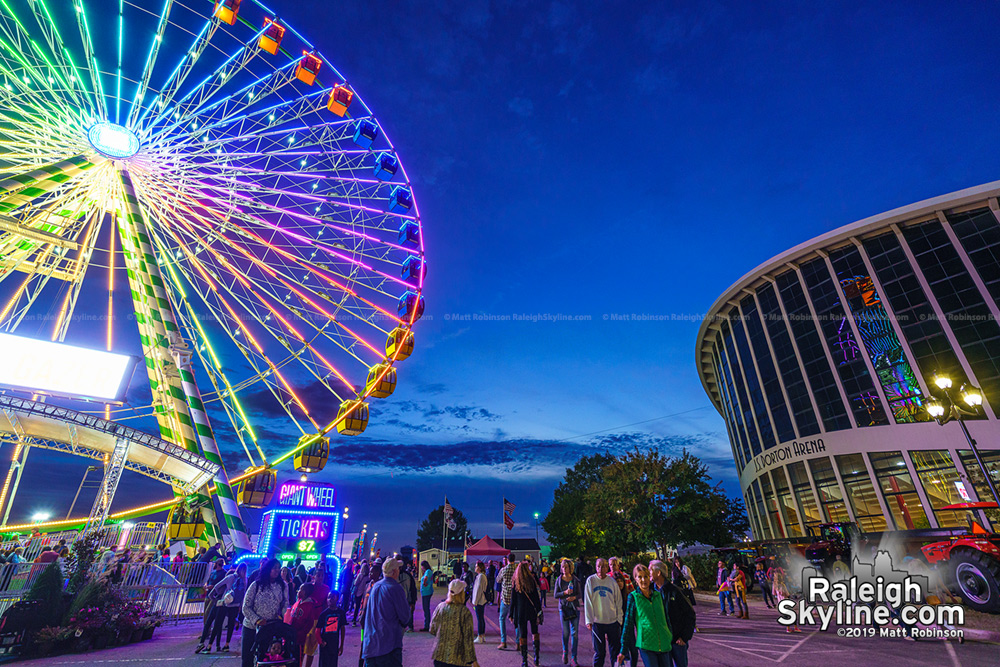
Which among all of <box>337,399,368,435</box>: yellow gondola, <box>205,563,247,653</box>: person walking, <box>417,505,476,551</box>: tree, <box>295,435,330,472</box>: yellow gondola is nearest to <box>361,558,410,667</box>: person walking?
<box>205,563,247,653</box>: person walking

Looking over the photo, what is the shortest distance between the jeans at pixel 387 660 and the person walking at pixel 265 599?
1.94 meters

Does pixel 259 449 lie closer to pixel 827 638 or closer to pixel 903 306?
pixel 827 638

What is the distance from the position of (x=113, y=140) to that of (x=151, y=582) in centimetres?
1591

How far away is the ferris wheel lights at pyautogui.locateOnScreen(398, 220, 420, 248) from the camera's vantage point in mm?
21469

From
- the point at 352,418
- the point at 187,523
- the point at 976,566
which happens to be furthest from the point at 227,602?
the point at 976,566

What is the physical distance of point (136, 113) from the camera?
18219 mm

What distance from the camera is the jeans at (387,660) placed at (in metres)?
5.50

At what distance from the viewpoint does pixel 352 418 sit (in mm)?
20875

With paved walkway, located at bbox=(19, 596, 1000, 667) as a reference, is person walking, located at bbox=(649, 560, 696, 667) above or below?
above

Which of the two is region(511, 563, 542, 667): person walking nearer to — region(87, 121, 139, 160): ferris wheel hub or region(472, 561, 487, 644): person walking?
region(472, 561, 487, 644): person walking

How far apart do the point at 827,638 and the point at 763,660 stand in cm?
342

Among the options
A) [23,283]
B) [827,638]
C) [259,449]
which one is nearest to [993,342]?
[827,638]

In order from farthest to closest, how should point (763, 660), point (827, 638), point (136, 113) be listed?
point (136, 113)
point (827, 638)
point (763, 660)

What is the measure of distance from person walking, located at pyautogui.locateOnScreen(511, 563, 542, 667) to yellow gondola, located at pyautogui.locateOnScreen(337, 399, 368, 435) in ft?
44.3
